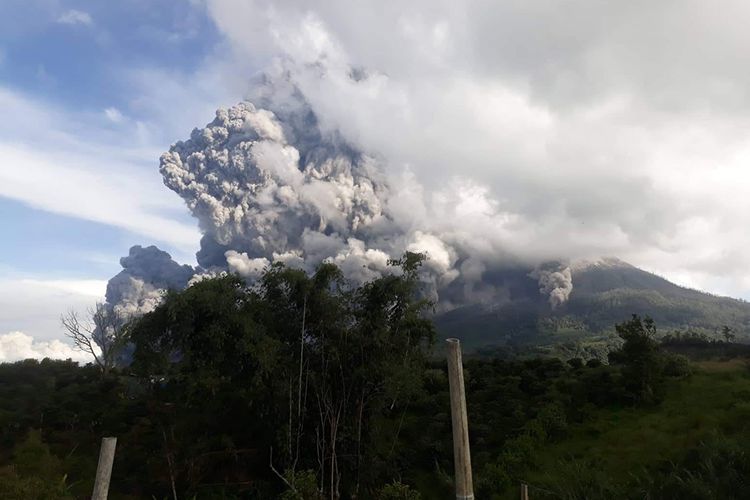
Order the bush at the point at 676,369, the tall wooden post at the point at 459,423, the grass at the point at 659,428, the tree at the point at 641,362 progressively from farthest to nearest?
the bush at the point at 676,369, the tree at the point at 641,362, the grass at the point at 659,428, the tall wooden post at the point at 459,423

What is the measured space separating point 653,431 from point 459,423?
22.8 meters

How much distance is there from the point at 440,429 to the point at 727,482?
17424 millimetres

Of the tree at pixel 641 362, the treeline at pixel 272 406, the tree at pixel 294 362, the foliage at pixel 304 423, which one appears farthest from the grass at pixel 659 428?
the tree at pixel 294 362

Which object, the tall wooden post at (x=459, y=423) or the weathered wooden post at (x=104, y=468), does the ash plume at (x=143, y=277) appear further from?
the tall wooden post at (x=459, y=423)

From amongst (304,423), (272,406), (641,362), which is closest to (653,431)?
(641,362)

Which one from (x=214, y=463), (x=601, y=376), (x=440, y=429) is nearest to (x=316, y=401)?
(x=214, y=463)

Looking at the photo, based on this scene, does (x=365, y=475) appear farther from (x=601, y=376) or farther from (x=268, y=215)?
(x=268, y=215)

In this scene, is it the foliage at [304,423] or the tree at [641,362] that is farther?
the tree at [641,362]

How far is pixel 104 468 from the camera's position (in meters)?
7.25

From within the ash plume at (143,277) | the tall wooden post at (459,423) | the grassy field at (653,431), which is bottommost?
the grassy field at (653,431)

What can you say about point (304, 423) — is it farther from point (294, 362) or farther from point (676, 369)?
point (676, 369)

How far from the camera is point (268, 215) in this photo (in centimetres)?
16775

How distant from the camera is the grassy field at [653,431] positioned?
20.0 meters

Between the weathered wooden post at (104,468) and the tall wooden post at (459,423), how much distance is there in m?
5.16
